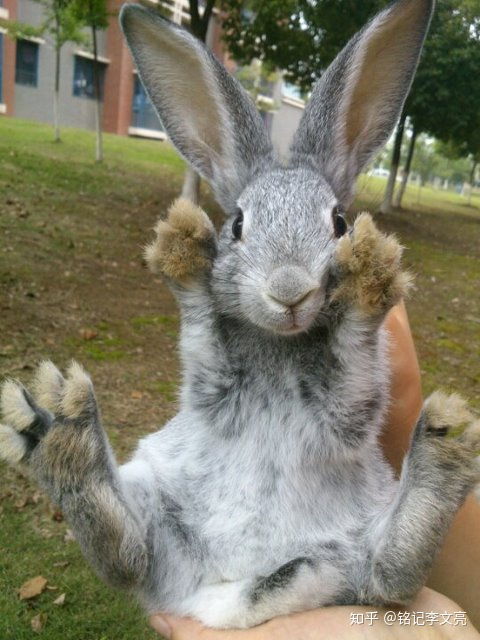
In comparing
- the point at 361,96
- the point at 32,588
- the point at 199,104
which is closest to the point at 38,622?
the point at 32,588

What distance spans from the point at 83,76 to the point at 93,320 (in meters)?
29.2

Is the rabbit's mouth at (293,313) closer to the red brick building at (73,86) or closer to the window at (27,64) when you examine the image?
the red brick building at (73,86)

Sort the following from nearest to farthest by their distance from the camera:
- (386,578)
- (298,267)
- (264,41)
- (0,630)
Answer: (298,267) < (386,578) < (0,630) < (264,41)

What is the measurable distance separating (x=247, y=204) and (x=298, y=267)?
1.30 feet

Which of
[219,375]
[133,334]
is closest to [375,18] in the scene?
[219,375]

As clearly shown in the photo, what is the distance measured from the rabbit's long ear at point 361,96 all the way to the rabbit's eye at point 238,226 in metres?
0.34

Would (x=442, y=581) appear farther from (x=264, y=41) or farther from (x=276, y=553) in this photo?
(x=264, y=41)

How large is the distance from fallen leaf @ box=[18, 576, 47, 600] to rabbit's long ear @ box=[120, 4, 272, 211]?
2496 mm

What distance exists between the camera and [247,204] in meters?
2.00

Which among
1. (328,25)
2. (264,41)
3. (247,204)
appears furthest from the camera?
(264,41)

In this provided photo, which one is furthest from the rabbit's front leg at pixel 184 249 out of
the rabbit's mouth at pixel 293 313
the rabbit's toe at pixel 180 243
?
the rabbit's mouth at pixel 293 313

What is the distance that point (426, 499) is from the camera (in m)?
1.80

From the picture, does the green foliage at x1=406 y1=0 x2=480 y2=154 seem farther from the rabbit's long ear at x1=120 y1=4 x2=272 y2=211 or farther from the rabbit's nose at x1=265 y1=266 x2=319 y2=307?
the rabbit's nose at x1=265 y1=266 x2=319 y2=307

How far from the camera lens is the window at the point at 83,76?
32.1 m
